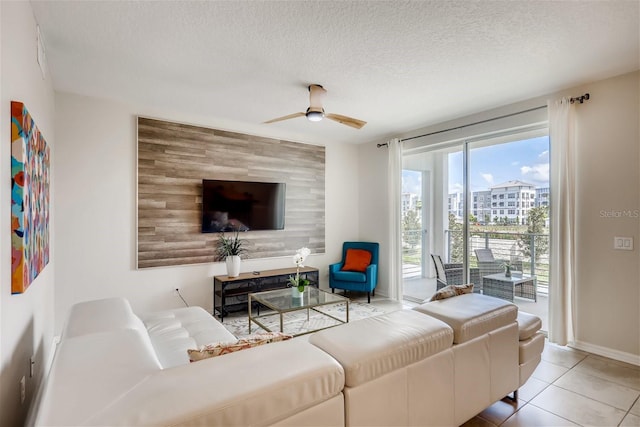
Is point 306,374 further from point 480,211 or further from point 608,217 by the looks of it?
point 480,211

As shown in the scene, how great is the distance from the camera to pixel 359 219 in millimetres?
5852

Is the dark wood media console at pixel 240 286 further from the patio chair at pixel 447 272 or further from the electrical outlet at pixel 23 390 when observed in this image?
the electrical outlet at pixel 23 390

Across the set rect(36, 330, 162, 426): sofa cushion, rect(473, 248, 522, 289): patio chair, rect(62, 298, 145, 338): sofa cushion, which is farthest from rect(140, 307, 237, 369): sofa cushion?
rect(473, 248, 522, 289): patio chair

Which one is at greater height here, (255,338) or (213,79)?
(213,79)

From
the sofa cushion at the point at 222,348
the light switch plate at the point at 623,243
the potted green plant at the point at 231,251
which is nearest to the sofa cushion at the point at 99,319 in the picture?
the sofa cushion at the point at 222,348

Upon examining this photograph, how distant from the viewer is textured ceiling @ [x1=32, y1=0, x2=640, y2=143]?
6.74 feet

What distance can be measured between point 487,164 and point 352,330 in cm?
342

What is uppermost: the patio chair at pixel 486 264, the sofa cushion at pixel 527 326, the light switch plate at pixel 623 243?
the light switch plate at pixel 623 243

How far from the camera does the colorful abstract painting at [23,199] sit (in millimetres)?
1547

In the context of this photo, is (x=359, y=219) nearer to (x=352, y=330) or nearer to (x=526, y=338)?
(x=526, y=338)

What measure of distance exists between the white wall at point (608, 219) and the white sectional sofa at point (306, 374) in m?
1.55

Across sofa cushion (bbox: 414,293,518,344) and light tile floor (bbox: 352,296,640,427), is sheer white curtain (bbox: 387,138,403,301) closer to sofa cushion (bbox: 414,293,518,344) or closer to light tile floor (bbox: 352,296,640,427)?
light tile floor (bbox: 352,296,640,427)

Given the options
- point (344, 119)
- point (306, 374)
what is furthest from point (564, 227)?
point (306, 374)

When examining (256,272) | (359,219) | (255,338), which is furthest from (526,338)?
(359,219)
